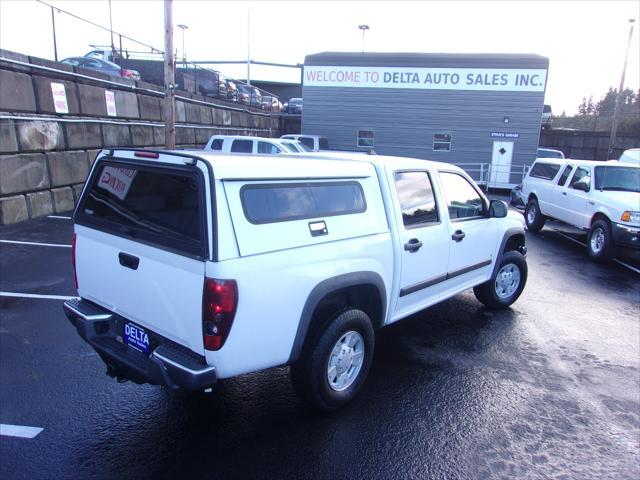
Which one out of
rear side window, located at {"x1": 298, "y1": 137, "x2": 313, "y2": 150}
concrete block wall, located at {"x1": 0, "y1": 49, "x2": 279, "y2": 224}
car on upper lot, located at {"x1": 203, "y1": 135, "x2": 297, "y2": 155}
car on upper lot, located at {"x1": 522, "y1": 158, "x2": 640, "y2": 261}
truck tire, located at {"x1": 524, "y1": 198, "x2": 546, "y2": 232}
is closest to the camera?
car on upper lot, located at {"x1": 522, "y1": 158, "x2": 640, "y2": 261}

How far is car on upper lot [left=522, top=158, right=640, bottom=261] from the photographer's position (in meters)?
8.43

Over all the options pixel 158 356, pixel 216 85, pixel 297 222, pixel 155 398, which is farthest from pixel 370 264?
pixel 216 85

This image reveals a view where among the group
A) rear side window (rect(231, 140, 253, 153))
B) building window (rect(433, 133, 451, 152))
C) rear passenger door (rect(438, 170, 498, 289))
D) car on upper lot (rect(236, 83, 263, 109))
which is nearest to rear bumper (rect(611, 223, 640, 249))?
rear passenger door (rect(438, 170, 498, 289))

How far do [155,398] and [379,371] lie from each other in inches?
76.8

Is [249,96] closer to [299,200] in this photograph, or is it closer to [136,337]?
[299,200]

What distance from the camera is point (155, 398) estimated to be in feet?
12.1

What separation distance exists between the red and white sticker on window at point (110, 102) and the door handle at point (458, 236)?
34.2ft

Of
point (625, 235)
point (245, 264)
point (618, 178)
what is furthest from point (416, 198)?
point (618, 178)

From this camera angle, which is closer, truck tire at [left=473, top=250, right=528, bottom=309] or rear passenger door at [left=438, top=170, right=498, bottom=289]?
rear passenger door at [left=438, top=170, right=498, bottom=289]

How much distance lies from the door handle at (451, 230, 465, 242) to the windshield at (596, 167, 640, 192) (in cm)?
634

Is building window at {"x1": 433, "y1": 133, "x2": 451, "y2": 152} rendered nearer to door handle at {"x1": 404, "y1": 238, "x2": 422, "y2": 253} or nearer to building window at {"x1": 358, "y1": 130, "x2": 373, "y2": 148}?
building window at {"x1": 358, "y1": 130, "x2": 373, "y2": 148}

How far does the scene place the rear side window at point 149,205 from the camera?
2775 mm

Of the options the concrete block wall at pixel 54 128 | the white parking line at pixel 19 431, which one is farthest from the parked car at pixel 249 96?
the white parking line at pixel 19 431

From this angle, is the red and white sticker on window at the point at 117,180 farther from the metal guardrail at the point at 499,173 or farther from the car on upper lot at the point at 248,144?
the metal guardrail at the point at 499,173
